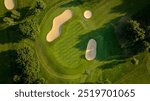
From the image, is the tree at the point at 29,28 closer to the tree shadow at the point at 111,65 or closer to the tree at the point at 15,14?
the tree at the point at 15,14

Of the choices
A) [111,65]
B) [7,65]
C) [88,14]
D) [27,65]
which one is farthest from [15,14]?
[111,65]

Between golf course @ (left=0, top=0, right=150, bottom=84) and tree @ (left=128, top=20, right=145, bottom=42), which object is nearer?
tree @ (left=128, top=20, right=145, bottom=42)

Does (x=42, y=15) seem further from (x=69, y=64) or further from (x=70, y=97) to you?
(x=70, y=97)

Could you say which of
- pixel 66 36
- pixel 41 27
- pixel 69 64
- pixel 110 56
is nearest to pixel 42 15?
pixel 41 27

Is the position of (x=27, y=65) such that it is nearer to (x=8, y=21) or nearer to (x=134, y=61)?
(x=8, y=21)

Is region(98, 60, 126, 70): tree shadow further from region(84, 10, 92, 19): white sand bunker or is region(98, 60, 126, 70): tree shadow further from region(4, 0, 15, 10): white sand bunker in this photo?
region(4, 0, 15, 10): white sand bunker

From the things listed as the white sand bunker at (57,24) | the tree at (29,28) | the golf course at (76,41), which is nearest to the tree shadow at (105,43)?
the golf course at (76,41)

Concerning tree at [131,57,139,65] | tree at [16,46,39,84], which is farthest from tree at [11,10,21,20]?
tree at [131,57,139,65]

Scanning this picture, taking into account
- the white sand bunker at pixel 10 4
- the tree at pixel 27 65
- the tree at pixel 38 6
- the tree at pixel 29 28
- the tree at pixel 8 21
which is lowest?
the tree at pixel 27 65
